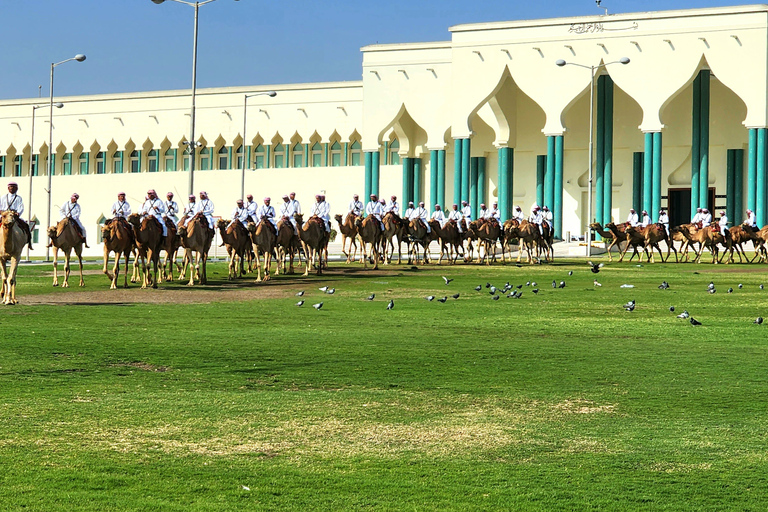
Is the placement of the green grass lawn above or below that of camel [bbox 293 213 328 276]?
below

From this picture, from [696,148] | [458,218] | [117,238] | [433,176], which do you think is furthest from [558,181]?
[117,238]

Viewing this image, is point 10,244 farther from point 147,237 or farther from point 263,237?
point 263,237

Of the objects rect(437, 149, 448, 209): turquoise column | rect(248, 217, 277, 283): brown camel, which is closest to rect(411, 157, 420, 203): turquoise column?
rect(437, 149, 448, 209): turquoise column

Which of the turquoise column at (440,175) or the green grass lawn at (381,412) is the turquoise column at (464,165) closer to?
the turquoise column at (440,175)

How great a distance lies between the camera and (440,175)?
59844mm

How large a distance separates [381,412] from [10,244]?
11157mm

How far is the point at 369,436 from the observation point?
7.47 m

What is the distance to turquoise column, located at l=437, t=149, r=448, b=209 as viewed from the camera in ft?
195

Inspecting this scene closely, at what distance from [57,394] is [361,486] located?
3847 millimetres

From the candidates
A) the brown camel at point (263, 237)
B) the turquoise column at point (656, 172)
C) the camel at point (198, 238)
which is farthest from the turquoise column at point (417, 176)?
the camel at point (198, 238)

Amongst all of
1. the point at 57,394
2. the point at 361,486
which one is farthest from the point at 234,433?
the point at 57,394

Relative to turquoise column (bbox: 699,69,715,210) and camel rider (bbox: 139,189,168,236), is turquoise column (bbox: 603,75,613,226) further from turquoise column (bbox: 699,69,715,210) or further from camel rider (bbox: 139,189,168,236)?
camel rider (bbox: 139,189,168,236)

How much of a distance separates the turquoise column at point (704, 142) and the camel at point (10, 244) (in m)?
40.2

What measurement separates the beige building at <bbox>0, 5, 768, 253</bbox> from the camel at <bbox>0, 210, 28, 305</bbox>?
118ft
